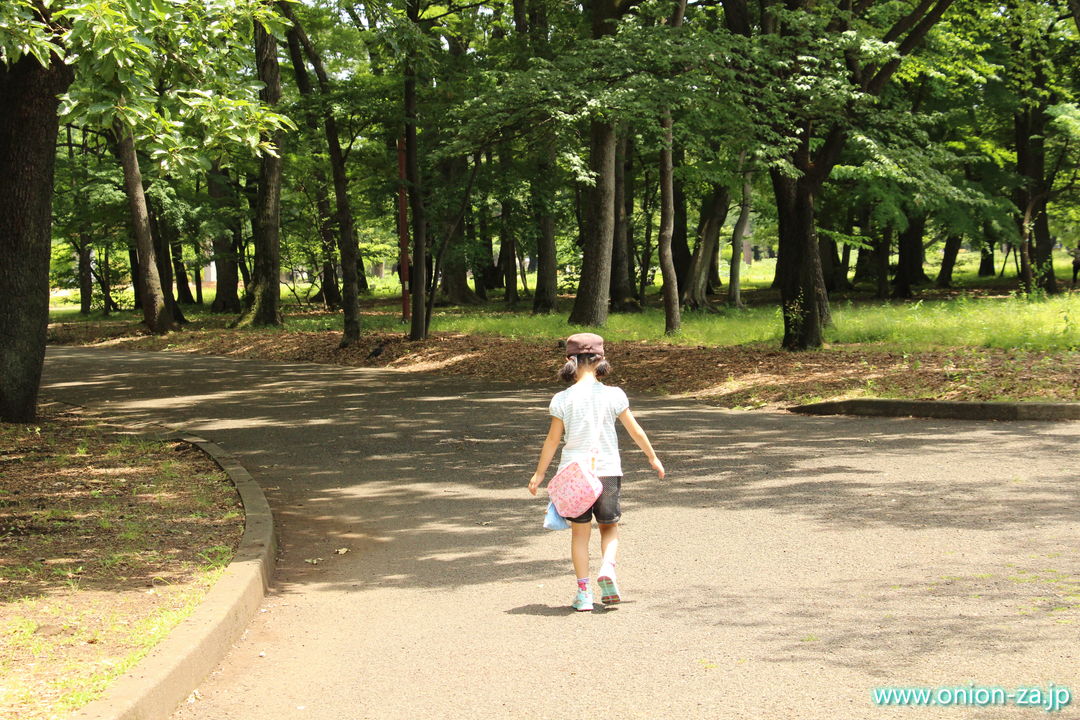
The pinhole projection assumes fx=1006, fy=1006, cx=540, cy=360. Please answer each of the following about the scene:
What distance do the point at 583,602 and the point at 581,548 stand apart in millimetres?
292

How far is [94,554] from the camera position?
21.5 ft

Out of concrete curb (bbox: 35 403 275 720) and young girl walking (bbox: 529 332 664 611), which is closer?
concrete curb (bbox: 35 403 275 720)

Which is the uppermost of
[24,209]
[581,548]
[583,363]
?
[24,209]

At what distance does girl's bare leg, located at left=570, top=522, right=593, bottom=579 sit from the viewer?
219 inches

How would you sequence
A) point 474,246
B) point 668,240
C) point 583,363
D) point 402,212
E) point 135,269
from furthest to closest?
1. point 135,269
2. point 474,246
3. point 402,212
4. point 668,240
5. point 583,363

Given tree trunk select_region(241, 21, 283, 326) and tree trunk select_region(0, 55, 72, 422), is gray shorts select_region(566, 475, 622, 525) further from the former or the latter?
tree trunk select_region(241, 21, 283, 326)

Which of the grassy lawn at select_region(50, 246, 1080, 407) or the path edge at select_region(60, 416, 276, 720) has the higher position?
the grassy lawn at select_region(50, 246, 1080, 407)

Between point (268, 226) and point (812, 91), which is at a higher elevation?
point (812, 91)

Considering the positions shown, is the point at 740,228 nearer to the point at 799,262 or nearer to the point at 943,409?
the point at 799,262

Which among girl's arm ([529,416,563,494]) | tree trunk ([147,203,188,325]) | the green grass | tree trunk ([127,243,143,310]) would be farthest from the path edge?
tree trunk ([127,243,143,310])

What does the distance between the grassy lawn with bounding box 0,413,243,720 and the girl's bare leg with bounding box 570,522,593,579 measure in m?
2.08

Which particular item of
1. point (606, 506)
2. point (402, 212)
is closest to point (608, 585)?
point (606, 506)

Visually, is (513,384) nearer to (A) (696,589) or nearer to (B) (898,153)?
(B) (898,153)

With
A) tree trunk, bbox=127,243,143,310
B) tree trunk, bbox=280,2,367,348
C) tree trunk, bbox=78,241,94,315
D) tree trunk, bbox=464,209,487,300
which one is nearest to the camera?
tree trunk, bbox=280,2,367,348
